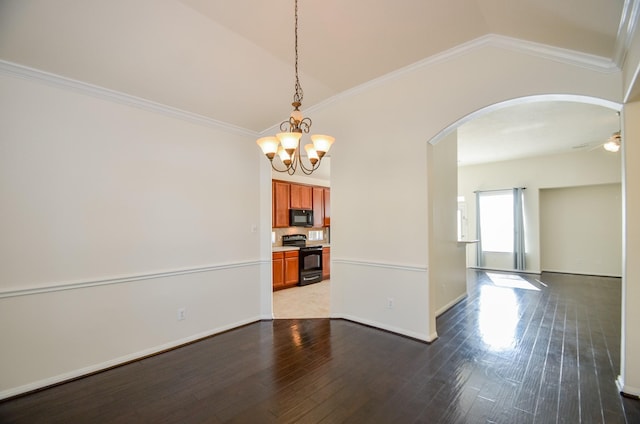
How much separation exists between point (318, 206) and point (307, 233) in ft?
2.69

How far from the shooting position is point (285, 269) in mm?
6105

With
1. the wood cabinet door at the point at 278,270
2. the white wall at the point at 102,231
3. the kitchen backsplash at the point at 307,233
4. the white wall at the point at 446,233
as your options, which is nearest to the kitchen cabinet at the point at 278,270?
the wood cabinet door at the point at 278,270

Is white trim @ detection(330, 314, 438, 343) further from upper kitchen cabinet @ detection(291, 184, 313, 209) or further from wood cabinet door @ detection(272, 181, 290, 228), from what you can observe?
upper kitchen cabinet @ detection(291, 184, 313, 209)

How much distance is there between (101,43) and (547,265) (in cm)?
1014

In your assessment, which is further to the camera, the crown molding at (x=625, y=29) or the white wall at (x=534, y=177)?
the white wall at (x=534, y=177)

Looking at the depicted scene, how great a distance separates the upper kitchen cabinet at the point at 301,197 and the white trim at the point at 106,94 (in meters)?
3.04

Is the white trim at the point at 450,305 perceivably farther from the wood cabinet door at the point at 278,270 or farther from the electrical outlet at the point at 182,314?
the electrical outlet at the point at 182,314

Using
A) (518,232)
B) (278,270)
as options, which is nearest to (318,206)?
(278,270)

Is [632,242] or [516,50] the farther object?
[516,50]

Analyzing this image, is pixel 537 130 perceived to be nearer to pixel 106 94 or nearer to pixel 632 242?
pixel 632 242

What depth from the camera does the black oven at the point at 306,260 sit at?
21.0 ft

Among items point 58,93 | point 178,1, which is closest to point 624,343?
point 178,1

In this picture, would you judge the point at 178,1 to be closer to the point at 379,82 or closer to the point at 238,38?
the point at 238,38

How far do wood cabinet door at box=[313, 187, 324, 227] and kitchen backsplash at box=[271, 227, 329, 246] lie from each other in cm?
28
